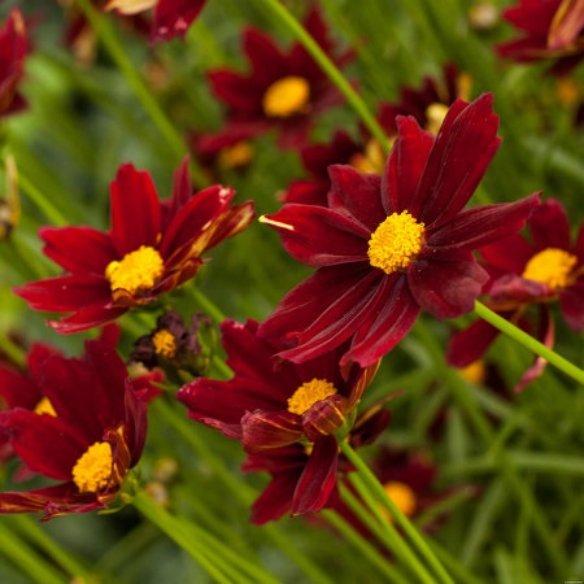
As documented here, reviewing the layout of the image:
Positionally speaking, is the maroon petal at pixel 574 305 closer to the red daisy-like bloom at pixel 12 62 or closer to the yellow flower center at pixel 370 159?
the yellow flower center at pixel 370 159

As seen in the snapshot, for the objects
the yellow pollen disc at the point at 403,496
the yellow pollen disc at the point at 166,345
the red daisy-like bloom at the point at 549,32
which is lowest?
the yellow pollen disc at the point at 403,496

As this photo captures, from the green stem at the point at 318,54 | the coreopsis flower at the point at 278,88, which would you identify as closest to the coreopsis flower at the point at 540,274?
the green stem at the point at 318,54

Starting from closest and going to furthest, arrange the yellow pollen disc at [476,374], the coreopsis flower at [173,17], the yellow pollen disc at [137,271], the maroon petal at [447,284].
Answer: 1. the maroon petal at [447,284]
2. the yellow pollen disc at [137,271]
3. the coreopsis flower at [173,17]
4. the yellow pollen disc at [476,374]

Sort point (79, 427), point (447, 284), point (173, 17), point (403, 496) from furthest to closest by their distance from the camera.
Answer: point (403, 496), point (173, 17), point (79, 427), point (447, 284)

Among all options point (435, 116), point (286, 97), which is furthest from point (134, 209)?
point (286, 97)

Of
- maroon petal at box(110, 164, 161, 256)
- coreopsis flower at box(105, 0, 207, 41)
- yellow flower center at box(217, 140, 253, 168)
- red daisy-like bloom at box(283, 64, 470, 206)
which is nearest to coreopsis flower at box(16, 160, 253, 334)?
maroon petal at box(110, 164, 161, 256)

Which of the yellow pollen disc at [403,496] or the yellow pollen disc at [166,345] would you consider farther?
the yellow pollen disc at [403,496]

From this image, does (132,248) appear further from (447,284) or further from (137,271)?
(447,284)

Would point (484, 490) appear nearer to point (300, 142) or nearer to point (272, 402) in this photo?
point (300, 142)
